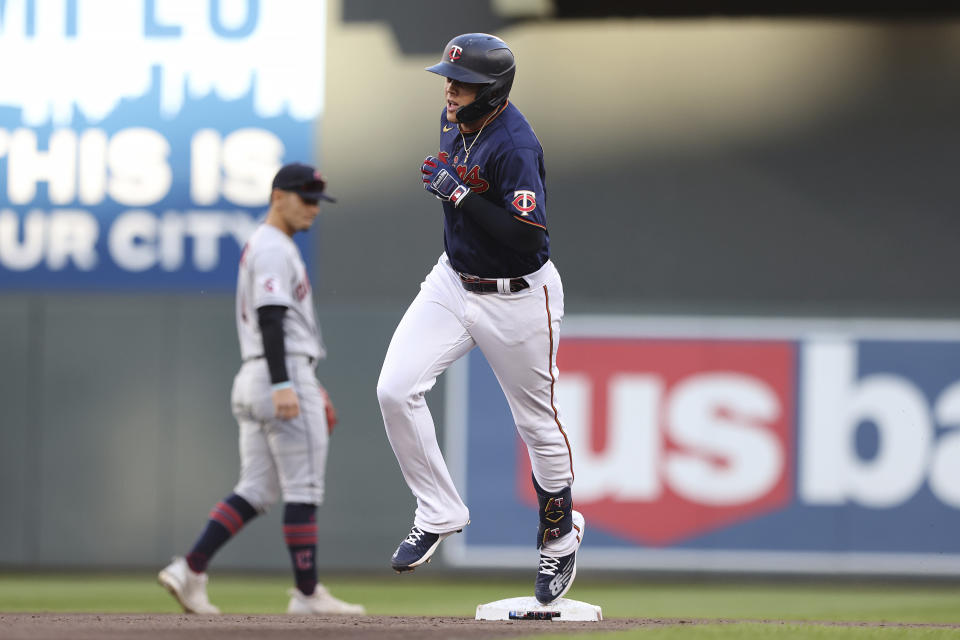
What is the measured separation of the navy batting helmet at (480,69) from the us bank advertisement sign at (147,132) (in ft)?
16.2

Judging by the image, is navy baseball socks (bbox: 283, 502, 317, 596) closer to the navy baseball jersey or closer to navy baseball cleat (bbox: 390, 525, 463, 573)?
navy baseball cleat (bbox: 390, 525, 463, 573)

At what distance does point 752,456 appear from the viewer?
26.6 feet

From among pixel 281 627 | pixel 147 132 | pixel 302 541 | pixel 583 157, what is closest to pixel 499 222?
pixel 281 627

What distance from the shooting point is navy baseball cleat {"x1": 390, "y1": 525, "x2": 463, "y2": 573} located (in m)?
4.39

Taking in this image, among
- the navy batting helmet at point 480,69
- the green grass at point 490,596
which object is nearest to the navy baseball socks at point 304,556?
the green grass at point 490,596

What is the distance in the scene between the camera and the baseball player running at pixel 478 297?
4.34 metres

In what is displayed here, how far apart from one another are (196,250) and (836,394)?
4184 mm

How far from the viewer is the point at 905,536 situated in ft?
26.3

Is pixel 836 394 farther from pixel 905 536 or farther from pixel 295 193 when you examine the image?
pixel 295 193

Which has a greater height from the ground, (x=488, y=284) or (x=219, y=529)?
(x=488, y=284)

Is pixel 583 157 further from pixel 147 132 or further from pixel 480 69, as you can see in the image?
pixel 480 69

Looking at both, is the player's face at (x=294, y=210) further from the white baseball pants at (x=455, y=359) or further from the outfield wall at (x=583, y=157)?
the outfield wall at (x=583, y=157)

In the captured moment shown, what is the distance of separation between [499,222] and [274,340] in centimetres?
169

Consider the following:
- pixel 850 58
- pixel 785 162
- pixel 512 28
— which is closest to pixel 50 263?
pixel 512 28
